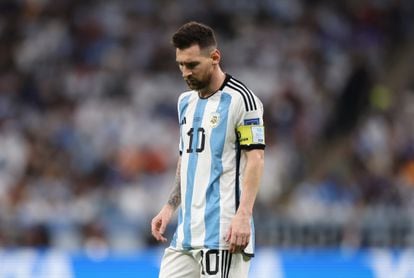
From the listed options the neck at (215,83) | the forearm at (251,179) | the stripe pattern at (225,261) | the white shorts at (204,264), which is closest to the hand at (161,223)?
the white shorts at (204,264)

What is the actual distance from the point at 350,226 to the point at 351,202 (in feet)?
2.62

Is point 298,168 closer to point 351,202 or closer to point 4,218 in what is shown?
point 351,202

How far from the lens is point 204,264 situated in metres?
5.86

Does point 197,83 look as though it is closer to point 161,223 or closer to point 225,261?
point 161,223

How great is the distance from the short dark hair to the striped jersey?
11.7 inches

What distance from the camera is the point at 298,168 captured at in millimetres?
15734

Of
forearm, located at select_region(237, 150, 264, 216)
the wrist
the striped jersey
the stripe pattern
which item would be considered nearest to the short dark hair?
the striped jersey

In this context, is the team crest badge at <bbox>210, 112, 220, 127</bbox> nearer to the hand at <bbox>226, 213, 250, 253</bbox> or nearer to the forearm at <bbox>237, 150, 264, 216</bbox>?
the forearm at <bbox>237, 150, 264, 216</bbox>

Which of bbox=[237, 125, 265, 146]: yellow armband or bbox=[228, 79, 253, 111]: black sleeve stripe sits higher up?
bbox=[228, 79, 253, 111]: black sleeve stripe

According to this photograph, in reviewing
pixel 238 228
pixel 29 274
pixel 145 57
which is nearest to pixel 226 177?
pixel 238 228

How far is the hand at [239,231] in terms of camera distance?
569 centimetres

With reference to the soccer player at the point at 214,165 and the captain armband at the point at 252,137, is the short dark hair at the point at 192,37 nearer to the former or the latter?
the soccer player at the point at 214,165

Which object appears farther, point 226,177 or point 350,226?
point 350,226

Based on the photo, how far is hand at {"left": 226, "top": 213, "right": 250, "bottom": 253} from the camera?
5688 millimetres
